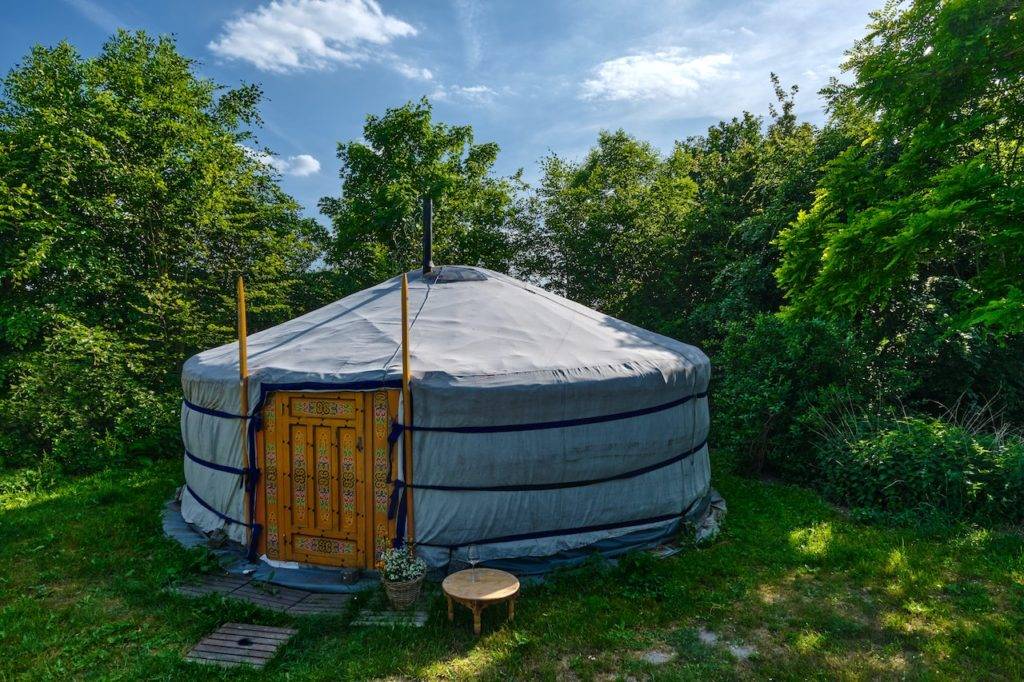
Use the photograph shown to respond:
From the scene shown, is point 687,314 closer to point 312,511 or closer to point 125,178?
Answer: point 312,511

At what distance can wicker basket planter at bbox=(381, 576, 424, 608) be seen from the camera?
3.53 m

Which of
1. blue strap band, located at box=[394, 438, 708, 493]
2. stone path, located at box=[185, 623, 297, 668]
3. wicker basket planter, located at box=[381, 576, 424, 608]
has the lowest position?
stone path, located at box=[185, 623, 297, 668]

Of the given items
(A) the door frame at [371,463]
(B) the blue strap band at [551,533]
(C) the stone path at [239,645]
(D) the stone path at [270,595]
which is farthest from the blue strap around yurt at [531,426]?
(C) the stone path at [239,645]

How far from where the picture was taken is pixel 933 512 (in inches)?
188

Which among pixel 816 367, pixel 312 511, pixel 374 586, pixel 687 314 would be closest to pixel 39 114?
pixel 312 511

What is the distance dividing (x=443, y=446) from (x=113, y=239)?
25.3ft

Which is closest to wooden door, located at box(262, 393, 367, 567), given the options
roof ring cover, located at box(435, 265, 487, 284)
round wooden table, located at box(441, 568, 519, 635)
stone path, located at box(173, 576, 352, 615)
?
stone path, located at box(173, 576, 352, 615)

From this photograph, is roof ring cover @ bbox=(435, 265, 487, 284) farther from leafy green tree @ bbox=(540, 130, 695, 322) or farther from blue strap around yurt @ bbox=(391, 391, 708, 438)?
leafy green tree @ bbox=(540, 130, 695, 322)

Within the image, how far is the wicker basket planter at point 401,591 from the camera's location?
353 centimetres

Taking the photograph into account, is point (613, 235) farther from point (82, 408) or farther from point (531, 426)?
point (82, 408)

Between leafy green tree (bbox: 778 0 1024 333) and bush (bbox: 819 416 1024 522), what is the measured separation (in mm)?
1281

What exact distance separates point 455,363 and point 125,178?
24.0 feet

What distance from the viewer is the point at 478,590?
3.29 m

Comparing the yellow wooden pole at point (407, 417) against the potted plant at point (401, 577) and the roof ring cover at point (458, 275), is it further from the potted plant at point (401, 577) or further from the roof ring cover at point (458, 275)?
the roof ring cover at point (458, 275)
